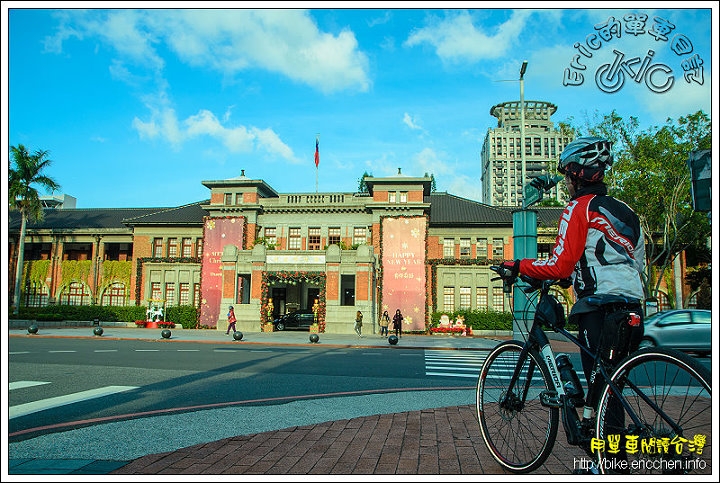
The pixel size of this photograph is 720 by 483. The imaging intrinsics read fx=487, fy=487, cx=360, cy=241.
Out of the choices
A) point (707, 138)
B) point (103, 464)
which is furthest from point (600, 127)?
point (103, 464)

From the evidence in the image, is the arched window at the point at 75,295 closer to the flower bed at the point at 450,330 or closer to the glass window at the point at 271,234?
the glass window at the point at 271,234

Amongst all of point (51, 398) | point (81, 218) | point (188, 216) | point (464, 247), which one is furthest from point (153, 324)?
point (51, 398)

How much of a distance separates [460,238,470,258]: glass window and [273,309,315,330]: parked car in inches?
530

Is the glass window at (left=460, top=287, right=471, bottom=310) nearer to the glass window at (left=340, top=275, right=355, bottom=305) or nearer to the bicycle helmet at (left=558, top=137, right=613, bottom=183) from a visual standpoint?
the glass window at (left=340, top=275, right=355, bottom=305)

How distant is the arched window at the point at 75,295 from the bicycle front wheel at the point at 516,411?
48740mm

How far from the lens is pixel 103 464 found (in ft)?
13.0

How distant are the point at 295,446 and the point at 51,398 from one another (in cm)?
496

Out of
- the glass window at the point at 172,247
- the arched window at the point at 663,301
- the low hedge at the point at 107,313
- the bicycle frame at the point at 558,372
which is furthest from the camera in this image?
the glass window at the point at 172,247

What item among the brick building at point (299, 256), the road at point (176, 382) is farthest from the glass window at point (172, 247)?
the road at point (176, 382)

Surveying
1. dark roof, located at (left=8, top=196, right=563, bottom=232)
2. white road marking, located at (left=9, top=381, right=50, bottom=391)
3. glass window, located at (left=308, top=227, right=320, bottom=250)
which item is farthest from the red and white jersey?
glass window, located at (left=308, top=227, right=320, bottom=250)

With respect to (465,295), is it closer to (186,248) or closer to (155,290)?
(186,248)

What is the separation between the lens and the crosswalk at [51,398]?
6.44m

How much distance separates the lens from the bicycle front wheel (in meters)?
3.30

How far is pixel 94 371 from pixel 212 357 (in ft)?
13.1
